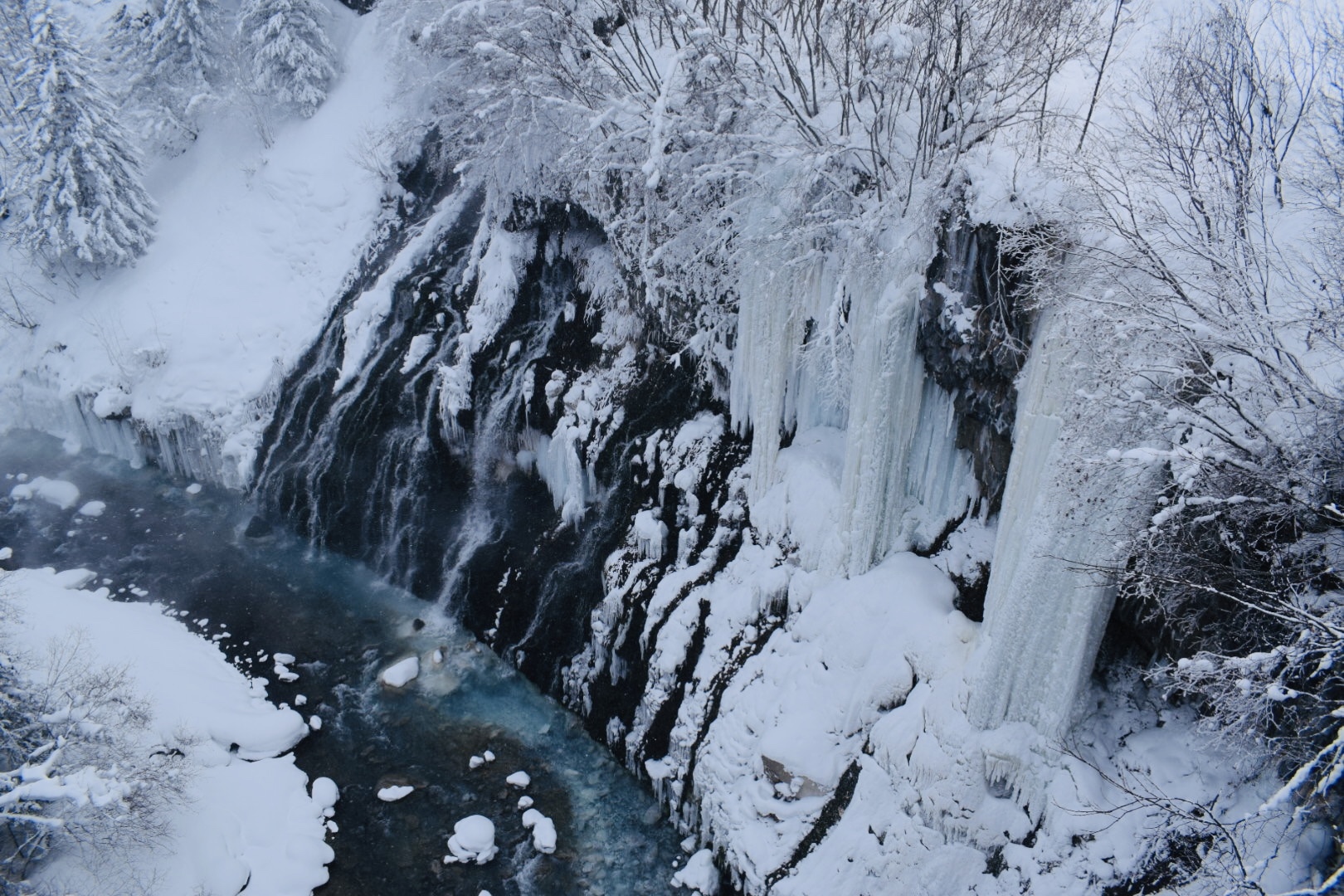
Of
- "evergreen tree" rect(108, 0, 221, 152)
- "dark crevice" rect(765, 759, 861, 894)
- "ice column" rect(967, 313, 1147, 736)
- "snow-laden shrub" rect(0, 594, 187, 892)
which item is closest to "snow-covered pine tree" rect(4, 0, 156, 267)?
"evergreen tree" rect(108, 0, 221, 152)

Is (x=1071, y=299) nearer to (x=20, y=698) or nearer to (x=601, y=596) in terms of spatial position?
(x=601, y=596)

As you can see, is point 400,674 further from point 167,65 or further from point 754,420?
point 167,65

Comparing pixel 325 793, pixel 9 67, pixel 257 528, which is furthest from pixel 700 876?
pixel 9 67

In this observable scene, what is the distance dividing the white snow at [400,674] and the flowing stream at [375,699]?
144 millimetres

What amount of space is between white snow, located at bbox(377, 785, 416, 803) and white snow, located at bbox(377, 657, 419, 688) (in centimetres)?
195

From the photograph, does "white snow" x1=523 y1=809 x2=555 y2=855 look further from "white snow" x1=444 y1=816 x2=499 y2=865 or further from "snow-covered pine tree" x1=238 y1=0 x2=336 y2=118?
"snow-covered pine tree" x1=238 y1=0 x2=336 y2=118

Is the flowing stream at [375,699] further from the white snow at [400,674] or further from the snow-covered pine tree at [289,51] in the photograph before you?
the snow-covered pine tree at [289,51]

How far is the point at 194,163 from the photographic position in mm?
20359

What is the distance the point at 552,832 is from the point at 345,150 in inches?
669

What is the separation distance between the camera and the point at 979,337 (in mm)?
7605

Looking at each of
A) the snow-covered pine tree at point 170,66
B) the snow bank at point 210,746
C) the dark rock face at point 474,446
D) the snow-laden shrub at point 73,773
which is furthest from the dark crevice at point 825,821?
the snow-covered pine tree at point 170,66

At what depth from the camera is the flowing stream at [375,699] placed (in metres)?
9.54

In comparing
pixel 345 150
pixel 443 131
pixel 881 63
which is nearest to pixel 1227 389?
pixel 881 63

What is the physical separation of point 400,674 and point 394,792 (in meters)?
2.20
